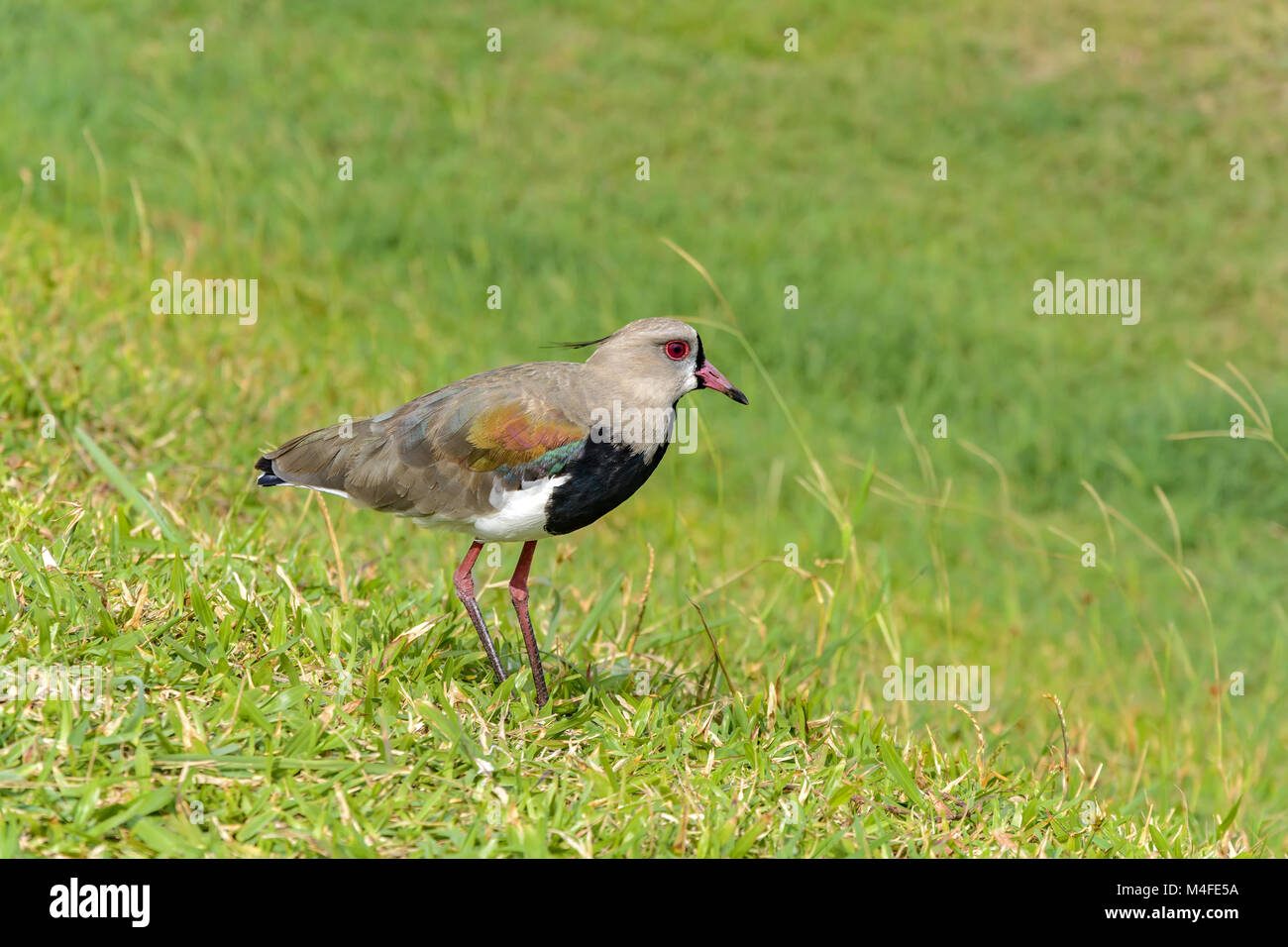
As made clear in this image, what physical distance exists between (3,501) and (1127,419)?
739 centimetres

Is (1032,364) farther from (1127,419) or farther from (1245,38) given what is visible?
(1245,38)

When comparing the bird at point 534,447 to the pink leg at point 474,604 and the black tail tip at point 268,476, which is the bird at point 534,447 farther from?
the black tail tip at point 268,476

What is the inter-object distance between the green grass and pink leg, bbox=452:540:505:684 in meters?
0.13

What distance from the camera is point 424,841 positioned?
2.83m

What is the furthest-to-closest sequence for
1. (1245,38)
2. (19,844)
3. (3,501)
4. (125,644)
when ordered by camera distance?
(1245,38) < (3,501) < (125,644) < (19,844)

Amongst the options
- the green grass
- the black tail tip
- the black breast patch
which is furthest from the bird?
the green grass

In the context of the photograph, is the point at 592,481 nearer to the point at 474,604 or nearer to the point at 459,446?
the point at 459,446

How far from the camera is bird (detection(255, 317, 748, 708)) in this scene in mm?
3422

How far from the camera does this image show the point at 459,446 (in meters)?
3.61

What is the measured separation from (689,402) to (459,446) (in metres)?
1.69

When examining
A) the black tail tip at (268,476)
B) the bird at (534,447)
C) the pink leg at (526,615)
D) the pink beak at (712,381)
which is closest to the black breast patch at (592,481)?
the bird at (534,447)

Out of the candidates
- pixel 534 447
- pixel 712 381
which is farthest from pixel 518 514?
pixel 712 381

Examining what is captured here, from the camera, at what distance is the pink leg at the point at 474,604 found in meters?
3.58
